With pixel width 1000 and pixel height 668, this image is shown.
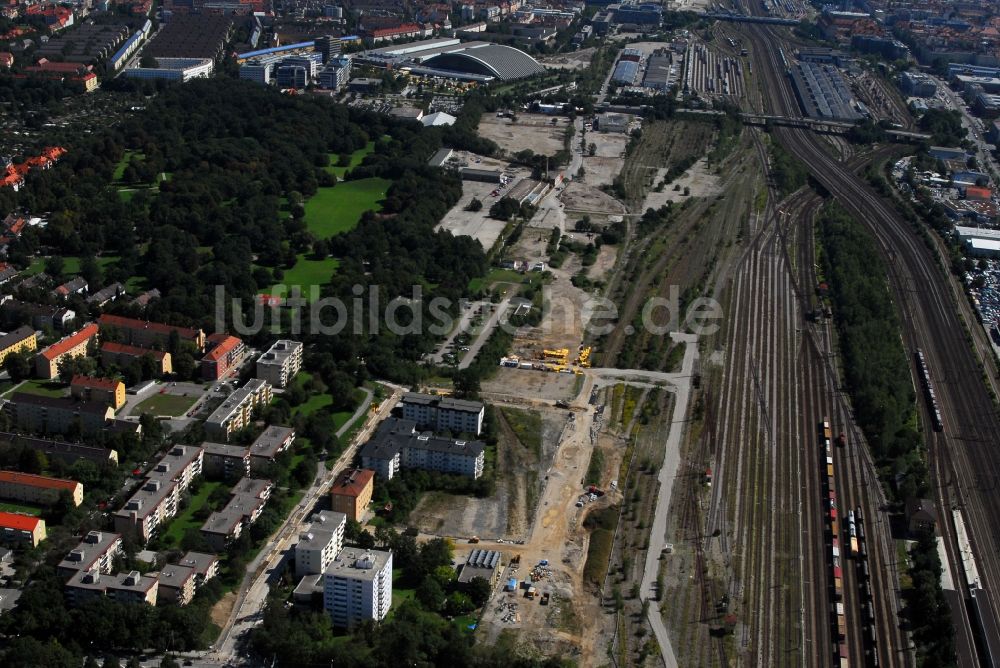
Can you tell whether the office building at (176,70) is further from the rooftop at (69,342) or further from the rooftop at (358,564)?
the rooftop at (358,564)

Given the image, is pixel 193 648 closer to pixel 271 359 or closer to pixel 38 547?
pixel 38 547

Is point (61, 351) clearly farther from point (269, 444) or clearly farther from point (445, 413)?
point (445, 413)

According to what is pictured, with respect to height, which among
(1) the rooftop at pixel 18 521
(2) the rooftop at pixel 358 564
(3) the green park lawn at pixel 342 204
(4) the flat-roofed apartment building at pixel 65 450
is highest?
(2) the rooftop at pixel 358 564

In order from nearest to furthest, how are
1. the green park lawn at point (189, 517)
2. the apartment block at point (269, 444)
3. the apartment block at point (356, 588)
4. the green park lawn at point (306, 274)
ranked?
the apartment block at point (356, 588) → the green park lawn at point (189, 517) → the apartment block at point (269, 444) → the green park lawn at point (306, 274)

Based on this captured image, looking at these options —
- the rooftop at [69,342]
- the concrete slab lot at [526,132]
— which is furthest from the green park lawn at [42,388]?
the concrete slab lot at [526,132]

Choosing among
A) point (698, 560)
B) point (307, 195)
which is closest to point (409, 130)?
point (307, 195)

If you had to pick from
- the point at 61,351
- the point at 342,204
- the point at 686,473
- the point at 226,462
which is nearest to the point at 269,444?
the point at 226,462

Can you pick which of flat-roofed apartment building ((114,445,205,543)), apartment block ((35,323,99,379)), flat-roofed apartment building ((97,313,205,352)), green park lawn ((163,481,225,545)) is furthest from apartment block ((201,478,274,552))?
apartment block ((35,323,99,379))
